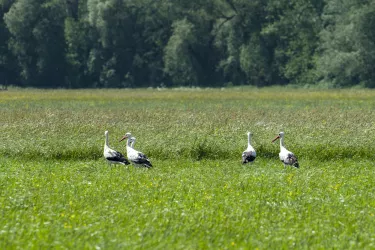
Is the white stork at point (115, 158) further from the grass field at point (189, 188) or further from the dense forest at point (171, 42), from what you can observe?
the dense forest at point (171, 42)

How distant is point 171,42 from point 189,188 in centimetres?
7540

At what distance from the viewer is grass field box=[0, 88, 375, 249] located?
12.7 m

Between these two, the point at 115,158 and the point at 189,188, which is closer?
the point at 189,188

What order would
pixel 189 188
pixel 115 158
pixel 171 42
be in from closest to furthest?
pixel 189 188 < pixel 115 158 < pixel 171 42

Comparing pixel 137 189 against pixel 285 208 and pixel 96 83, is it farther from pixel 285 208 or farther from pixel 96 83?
pixel 96 83

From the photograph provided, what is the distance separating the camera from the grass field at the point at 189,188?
1270 cm

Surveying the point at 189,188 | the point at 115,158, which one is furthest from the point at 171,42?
the point at 189,188

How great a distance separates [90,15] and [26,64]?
35.4 ft

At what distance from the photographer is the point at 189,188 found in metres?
18.1

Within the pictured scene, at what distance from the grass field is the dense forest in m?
55.1

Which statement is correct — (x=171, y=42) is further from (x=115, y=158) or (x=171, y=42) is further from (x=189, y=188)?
(x=189, y=188)

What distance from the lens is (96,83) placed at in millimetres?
102250

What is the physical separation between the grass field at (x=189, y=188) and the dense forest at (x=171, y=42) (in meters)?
55.1

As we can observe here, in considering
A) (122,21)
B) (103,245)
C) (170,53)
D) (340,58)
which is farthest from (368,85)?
(103,245)
